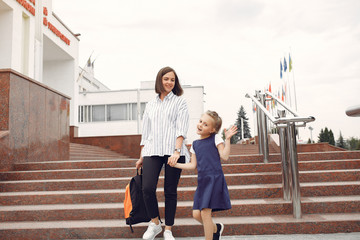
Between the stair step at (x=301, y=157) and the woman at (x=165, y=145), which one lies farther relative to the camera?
the stair step at (x=301, y=157)

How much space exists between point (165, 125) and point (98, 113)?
20.8 meters

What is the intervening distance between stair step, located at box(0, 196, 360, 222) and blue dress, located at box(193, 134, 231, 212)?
46.9 inches

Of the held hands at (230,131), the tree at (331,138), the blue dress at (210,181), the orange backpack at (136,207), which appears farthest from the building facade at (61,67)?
the tree at (331,138)

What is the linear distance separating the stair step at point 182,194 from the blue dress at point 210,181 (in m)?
1.56

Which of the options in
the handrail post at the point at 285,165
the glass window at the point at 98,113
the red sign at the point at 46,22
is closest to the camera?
the handrail post at the point at 285,165

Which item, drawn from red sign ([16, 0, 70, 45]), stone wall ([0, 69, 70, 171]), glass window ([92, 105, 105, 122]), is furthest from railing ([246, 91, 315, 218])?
glass window ([92, 105, 105, 122])

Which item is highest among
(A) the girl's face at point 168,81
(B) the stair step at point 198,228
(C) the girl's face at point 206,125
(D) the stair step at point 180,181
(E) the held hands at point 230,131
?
(A) the girl's face at point 168,81

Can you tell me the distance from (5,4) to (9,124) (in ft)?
24.3

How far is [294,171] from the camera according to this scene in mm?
3568

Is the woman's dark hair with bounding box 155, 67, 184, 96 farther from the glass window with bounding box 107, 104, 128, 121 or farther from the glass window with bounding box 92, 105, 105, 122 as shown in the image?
the glass window with bounding box 92, 105, 105, 122

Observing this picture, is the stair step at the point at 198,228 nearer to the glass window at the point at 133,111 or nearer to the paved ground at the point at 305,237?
the paved ground at the point at 305,237

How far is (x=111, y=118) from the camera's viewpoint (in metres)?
22.8

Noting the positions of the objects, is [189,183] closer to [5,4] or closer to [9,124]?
[9,124]

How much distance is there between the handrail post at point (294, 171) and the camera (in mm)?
3531
